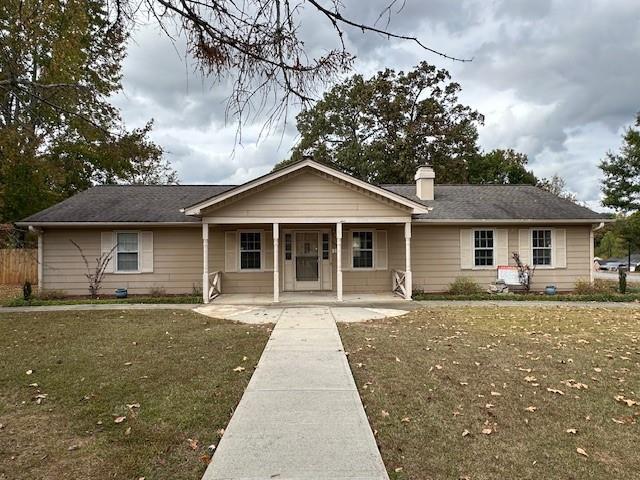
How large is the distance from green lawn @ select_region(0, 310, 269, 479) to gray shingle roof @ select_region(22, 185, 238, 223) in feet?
18.9

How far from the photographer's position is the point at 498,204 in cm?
1487

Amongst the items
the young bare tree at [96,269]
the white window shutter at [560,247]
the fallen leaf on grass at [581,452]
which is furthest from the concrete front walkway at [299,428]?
the white window shutter at [560,247]

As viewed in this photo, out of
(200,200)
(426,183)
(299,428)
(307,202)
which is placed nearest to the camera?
(299,428)

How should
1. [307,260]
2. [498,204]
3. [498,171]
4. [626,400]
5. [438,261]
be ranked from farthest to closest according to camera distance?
[498,171] → [498,204] → [307,260] → [438,261] → [626,400]

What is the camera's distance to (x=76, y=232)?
13.4 meters

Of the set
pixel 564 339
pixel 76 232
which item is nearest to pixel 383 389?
pixel 564 339

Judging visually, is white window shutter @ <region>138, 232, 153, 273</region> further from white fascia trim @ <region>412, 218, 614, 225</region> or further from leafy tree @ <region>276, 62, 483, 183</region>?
leafy tree @ <region>276, 62, 483, 183</region>

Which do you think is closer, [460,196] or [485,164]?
[460,196]

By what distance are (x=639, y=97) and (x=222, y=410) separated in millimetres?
34017

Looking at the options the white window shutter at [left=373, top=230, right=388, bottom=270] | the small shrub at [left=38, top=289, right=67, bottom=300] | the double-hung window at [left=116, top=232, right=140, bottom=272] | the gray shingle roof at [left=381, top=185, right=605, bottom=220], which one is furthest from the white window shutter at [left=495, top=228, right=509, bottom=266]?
the small shrub at [left=38, top=289, right=67, bottom=300]

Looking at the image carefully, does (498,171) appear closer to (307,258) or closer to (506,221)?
(506,221)

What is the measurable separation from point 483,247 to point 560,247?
8.95 feet

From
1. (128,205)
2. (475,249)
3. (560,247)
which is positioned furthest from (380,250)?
(128,205)

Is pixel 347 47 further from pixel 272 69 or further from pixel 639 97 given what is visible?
pixel 639 97
